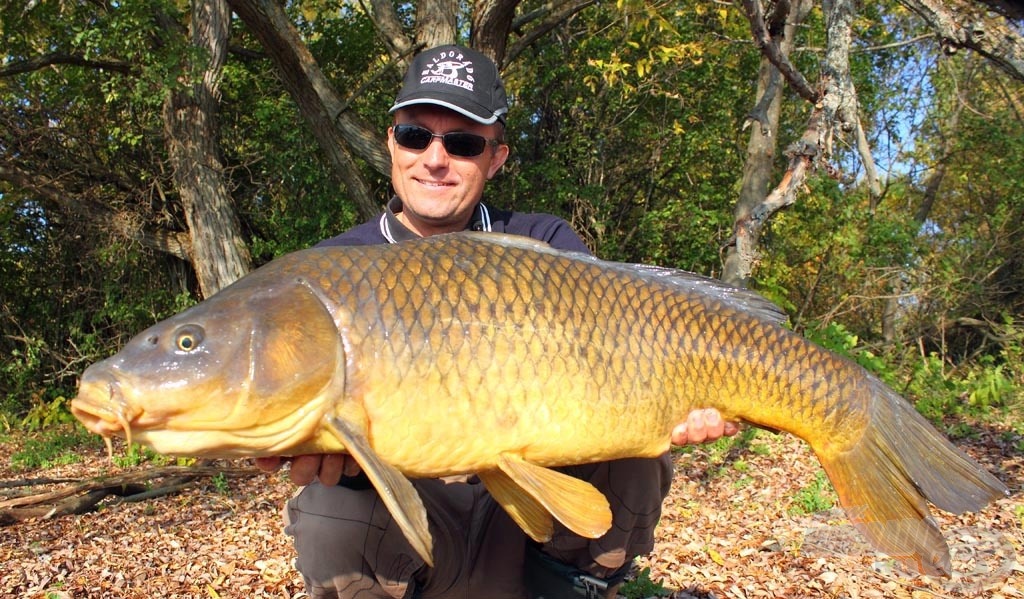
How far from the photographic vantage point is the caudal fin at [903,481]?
169 cm

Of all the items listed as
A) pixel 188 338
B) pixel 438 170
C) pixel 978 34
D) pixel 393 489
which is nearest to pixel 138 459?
pixel 438 170

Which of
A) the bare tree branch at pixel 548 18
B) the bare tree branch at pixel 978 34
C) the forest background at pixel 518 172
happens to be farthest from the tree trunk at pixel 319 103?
the bare tree branch at pixel 978 34

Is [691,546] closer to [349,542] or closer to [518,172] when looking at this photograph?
[349,542]

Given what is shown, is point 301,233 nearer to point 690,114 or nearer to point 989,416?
point 690,114

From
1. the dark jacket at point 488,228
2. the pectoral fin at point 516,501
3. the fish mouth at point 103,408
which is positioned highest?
the dark jacket at point 488,228

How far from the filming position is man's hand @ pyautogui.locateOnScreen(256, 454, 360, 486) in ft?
5.25

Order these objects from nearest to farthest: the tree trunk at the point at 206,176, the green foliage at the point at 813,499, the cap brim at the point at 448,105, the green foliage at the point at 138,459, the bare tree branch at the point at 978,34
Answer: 1. the cap brim at the point at 448,105
2. the bare tree branch at the point at 978,34
3. the green foliage at the point at 813,499
4. the green foliage at the point at 138,459
5. the tree trunk at the point at 206,176

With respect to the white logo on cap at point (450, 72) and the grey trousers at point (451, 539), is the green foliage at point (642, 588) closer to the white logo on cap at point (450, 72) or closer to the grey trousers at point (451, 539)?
the grey trousers at point (451, 539)

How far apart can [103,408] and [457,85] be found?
122 centimetres

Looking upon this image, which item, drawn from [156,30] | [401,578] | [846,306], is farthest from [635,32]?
[401,578]

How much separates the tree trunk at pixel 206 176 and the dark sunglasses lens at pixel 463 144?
13.7ft

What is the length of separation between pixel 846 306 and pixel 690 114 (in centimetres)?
234

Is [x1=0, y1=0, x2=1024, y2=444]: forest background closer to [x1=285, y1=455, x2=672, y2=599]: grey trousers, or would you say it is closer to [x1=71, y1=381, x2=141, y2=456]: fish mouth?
[x1=285, y1=455, x2=672, y2=599]: grey trousers

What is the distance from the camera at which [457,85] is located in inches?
82.4
